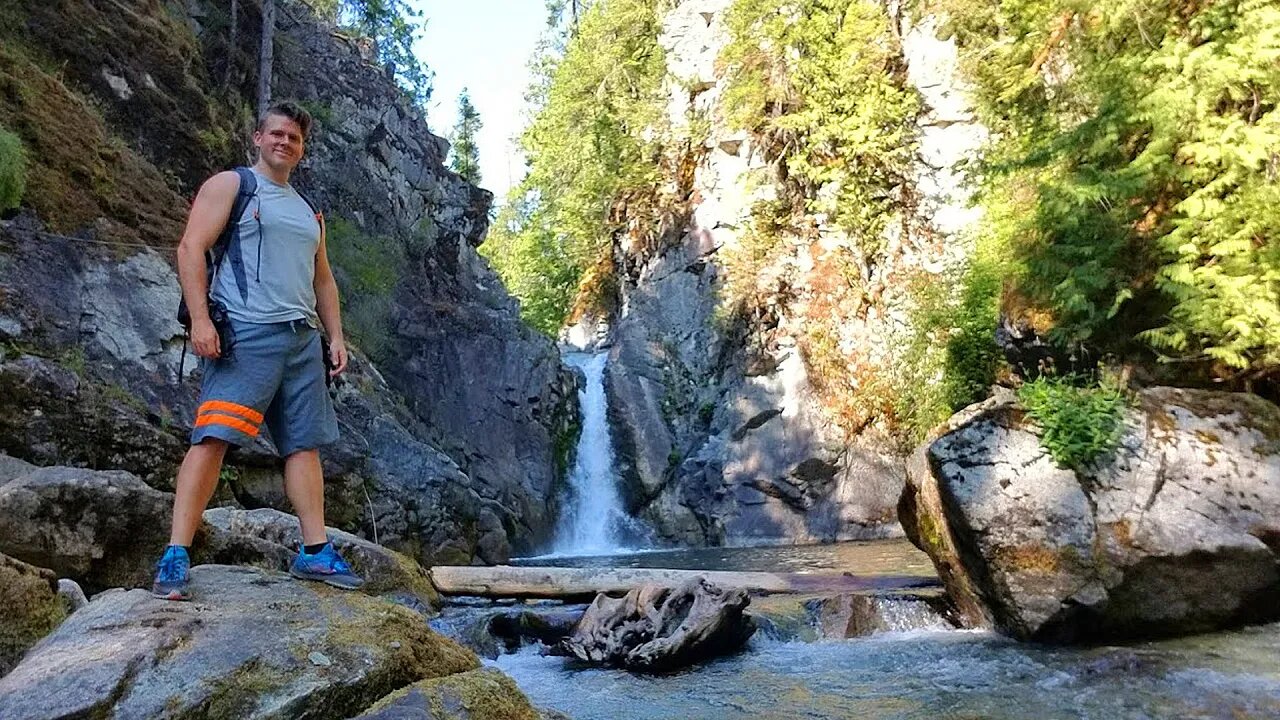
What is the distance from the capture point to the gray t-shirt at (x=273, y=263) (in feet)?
10.3

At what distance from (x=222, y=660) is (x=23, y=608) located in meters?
1.18

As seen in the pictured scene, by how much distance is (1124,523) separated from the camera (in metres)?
6.31

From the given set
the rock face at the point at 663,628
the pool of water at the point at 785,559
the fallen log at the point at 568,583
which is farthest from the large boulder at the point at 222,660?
the pool of water at the point at 785,559

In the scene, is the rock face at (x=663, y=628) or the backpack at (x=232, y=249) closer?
the backpack at (x=232, y=249)

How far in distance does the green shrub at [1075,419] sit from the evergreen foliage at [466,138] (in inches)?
1459

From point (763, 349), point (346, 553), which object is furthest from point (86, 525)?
point (763, 349)

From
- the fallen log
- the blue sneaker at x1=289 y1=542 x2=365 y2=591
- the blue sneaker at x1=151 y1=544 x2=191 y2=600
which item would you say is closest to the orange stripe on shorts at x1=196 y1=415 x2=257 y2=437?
the blue sneaker at x1=151 y1=544 x2=191 y2=600

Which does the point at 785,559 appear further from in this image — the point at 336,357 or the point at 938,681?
the point at 336,357

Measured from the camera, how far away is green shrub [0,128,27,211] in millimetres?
7969

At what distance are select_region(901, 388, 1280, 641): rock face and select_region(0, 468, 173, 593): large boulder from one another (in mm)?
5791

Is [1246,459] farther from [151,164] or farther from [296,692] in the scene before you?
[151,164]

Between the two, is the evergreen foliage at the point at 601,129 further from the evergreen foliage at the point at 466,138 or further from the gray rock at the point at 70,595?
the gray rock at the point at 70,595

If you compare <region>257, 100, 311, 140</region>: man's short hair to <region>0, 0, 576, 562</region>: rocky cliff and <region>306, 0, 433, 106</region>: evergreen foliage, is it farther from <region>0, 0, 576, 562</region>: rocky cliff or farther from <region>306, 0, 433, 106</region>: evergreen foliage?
<region>306, 0, 433, 106</region>: evergreen foliage

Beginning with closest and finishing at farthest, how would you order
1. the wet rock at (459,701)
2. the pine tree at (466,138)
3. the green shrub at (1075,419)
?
the wet rock at (459,701)
the green shrub at (1075,419)
the pine tree at (466,138)
